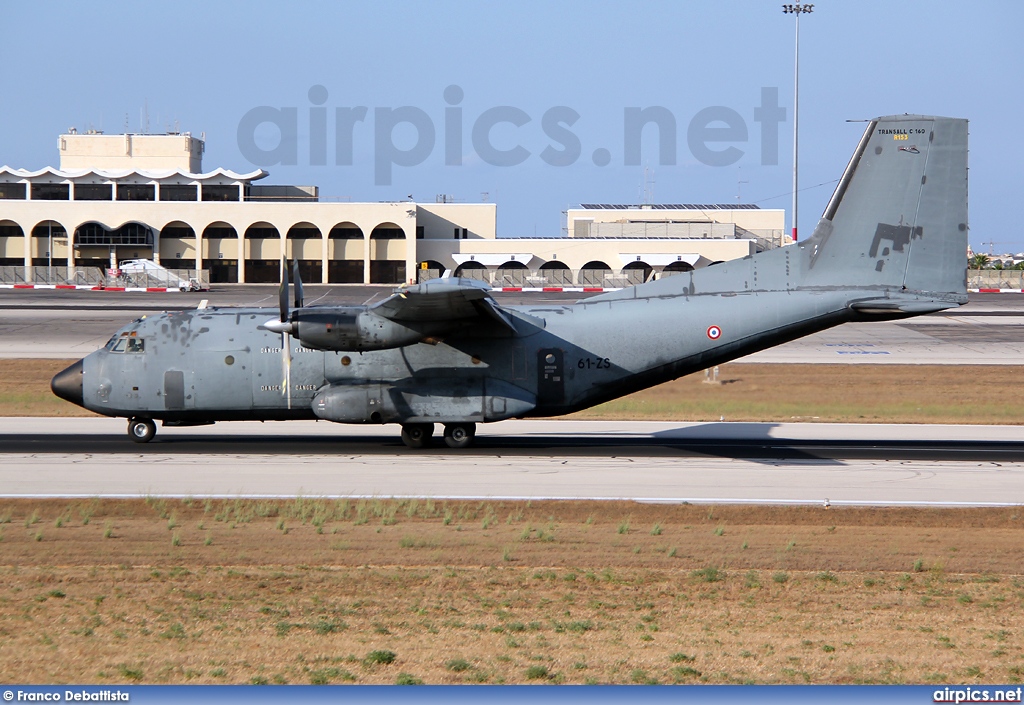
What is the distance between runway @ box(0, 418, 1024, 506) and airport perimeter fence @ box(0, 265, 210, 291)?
2488 inches

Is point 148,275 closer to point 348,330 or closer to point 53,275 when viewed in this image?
point 53,275

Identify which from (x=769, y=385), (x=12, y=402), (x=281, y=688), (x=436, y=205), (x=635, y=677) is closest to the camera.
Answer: (x=281, y=688)

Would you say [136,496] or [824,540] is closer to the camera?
[824,540]

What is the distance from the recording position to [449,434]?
25516 mm

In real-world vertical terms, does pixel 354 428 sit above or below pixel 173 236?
below

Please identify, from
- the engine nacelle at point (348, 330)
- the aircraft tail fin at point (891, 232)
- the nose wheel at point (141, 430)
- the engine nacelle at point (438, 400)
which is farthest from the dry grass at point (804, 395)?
the engine nacelle at point (348, 330)

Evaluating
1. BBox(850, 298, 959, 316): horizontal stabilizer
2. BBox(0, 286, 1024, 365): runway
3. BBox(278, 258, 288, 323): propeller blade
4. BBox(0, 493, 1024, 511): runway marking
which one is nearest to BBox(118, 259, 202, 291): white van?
BBox(0, 286, 1024, 365): runway

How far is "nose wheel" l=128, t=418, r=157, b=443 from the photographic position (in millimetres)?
25703

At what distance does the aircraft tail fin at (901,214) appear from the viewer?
2345cm

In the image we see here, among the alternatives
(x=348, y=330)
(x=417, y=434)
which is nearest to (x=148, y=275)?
(x=417, y=434)

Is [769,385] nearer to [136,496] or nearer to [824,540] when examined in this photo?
[824,540]

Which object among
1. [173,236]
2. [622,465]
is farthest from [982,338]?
[173,236]

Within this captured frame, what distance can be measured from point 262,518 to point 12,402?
71.9 feet

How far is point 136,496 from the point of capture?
1923cm
